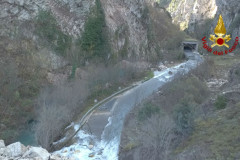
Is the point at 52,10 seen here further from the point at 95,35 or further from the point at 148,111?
the point at 148,111

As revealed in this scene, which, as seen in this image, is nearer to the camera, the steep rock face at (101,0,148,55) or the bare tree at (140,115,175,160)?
the bare tree at (140,115,175,160)

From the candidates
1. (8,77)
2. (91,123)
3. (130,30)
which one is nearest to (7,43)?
(8,77)

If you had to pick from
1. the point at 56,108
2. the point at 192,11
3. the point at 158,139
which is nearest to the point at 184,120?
the point at 158,139

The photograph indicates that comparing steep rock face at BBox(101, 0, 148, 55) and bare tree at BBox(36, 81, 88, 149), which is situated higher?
steep rock face at BBox(101, 0, 148, 55)

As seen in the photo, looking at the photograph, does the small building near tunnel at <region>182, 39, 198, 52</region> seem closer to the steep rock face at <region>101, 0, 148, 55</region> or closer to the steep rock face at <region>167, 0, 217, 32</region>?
the steep rock face at <region>101, 0, 148, 55</region>

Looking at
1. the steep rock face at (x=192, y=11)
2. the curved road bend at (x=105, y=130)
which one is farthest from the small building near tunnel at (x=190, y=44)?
the steep rock face at (x=192, y=11)

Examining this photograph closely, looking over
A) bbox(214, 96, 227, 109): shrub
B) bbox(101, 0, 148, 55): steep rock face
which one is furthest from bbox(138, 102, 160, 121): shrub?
bbox(101, 0, 148, 55): steep rock face

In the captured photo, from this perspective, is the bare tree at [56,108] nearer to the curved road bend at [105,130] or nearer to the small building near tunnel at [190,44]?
the curved road bend at [105,130]

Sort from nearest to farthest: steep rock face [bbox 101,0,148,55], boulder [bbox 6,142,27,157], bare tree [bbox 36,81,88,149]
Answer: boulder [bbox 6,142,27,157]
bare tree [bbox 36,81,88,149]
steep rock face [bbox 101,0,148,55]

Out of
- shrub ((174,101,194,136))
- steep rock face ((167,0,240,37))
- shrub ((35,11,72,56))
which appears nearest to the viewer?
shrub ((174,101,194,136))
